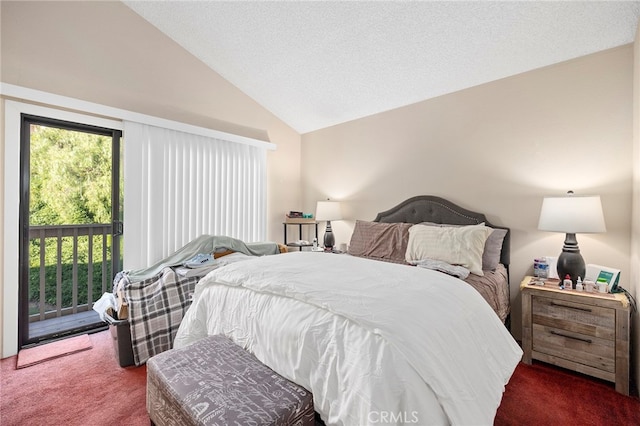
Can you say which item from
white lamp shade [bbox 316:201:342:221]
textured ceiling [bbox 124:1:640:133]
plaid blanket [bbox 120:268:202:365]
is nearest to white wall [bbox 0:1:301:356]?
textured ceiling [bbox 124:1:640:133]

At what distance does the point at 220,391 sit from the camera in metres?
1.16

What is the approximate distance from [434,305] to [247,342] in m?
0.95

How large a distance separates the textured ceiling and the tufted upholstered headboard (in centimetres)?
114

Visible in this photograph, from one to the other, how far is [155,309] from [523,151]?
3403 mm

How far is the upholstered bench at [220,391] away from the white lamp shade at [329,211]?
2.40 metres

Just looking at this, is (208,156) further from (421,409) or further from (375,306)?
(421,409)

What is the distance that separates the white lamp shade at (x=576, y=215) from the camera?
1982 millimetres

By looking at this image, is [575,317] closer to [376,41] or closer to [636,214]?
[636,214]

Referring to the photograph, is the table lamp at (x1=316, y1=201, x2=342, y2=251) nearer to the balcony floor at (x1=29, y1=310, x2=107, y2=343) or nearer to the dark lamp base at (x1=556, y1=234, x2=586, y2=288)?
the dark lamp base at (x1=556, y1=234, x2=586, y2=288)

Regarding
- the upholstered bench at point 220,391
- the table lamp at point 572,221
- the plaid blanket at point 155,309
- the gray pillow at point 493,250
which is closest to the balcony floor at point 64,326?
the plaid blanket at point 155,309

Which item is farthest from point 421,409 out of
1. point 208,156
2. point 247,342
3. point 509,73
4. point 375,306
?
point 208,156

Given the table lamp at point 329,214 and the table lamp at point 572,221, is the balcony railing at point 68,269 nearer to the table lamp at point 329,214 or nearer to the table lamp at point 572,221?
the table lamp at point 329,214

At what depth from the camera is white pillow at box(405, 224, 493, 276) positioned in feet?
7.63

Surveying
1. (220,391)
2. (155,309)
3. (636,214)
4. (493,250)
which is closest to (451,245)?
(493,250)
